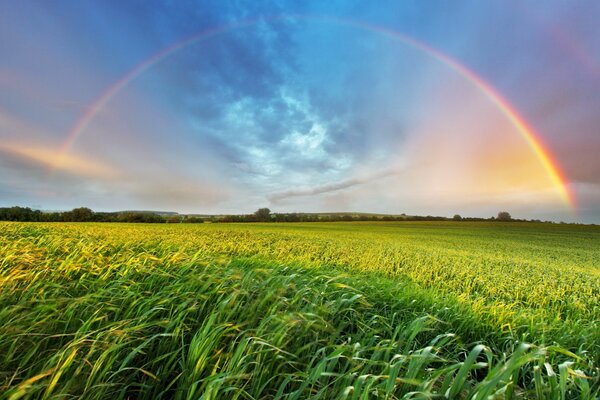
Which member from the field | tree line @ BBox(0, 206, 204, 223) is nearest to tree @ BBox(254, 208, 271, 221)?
tree line @ BBox(0, 206, 204, 223)

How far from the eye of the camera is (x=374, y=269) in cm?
855

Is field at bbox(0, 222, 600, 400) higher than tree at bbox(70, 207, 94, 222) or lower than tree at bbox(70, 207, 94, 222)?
lower

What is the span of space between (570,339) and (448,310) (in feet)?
6.00

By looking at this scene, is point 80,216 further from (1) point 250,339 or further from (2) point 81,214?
(1) point 250,339

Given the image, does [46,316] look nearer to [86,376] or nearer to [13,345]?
[13,345]

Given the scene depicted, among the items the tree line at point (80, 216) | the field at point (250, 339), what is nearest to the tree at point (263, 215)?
the tree line at point (80, 216)

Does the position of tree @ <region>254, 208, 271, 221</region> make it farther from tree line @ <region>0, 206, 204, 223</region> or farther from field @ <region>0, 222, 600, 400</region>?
field @ <region>0, 222, 600, 400</region>

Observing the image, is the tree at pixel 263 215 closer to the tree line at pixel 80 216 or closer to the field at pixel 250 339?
the tree line at pixel 80 216

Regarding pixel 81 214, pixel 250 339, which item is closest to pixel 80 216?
pixel 81 214

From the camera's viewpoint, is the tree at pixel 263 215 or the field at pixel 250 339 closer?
the field at pixel 250 339

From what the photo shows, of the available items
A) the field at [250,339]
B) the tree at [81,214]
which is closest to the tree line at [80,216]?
the tree at [81,214]

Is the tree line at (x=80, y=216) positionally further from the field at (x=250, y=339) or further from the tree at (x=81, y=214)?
the field at (x=250, y=339)

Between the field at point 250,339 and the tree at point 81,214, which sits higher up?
the tree at point 81,214

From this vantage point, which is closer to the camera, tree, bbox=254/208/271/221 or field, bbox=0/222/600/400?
field, bbox=0/222/600/400
